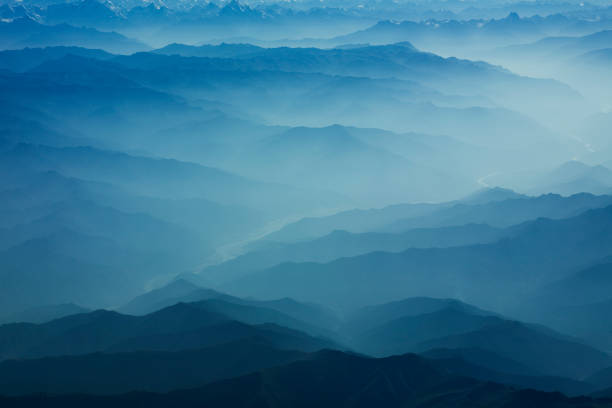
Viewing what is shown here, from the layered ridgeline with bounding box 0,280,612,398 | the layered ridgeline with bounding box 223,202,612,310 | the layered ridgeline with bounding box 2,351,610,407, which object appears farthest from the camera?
the layered ridgeline with bounding box 223,202,612,310

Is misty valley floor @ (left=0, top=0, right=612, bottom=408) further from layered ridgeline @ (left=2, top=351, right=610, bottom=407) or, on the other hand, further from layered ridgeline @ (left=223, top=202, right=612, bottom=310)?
layered ridgeline @ (left=223, top=202, right=612, bottom=310)

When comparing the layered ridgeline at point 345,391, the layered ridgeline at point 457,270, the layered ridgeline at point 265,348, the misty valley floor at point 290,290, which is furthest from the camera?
the layered ridgeline at point 457,270

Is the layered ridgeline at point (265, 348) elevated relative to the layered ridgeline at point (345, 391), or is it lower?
elevated

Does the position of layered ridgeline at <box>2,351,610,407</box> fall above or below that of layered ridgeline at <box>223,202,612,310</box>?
below

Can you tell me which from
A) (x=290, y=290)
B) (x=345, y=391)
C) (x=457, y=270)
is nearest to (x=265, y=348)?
(x=345, y=391)

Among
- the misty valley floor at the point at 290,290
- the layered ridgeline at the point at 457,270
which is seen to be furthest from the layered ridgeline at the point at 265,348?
the layered ridgeline at the point at 457,270

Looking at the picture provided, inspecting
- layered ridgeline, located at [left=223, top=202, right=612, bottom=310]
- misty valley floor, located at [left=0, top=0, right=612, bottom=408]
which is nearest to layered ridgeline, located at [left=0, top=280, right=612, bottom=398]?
misty valley floor, located at [left=0, top=0, right=612, bottom=408]

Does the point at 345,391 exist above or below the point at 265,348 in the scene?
below

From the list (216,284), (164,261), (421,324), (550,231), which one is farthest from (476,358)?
(164,261)

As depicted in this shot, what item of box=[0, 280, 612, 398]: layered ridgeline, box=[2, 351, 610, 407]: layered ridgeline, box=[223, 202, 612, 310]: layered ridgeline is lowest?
box=[2, 351, 610, 407]: layered ridgeline

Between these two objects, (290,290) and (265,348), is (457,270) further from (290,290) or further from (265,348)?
(265,348)

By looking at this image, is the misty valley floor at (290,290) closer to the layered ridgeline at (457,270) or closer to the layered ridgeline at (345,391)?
the layered ridgeline at (345,391)
